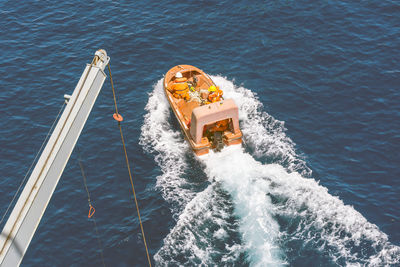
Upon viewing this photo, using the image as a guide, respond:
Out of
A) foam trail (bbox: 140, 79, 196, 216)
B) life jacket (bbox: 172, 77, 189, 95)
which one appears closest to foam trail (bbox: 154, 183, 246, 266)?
foam trail (bbox: 140, 79, 196, 216)

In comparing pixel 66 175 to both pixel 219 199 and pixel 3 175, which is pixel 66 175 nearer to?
pixel 3 175

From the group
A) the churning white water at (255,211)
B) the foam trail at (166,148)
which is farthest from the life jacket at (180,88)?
the churning white water at (255,211)

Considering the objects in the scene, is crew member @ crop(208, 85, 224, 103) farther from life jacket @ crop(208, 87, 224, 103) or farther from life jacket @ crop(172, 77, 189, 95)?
life jacket @ crop(172, 77, 189, 95)

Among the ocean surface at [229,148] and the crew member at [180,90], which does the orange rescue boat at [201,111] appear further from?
the ocean surface at [229,148]

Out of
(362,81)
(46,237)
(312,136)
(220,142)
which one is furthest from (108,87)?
Answer: (362,81)

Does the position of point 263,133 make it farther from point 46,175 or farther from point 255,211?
point 46,175

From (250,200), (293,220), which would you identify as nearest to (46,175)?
(250,200)
